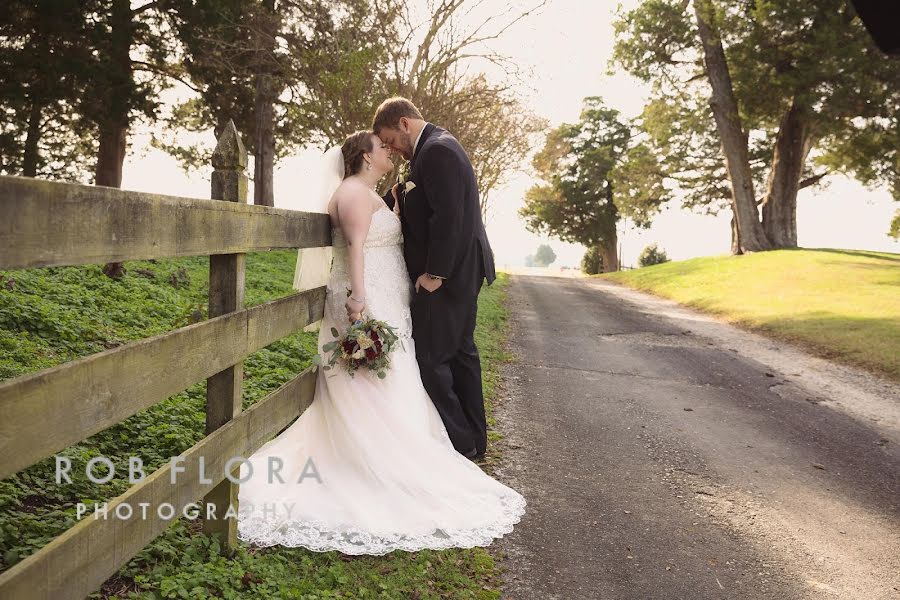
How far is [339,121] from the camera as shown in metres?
13.5

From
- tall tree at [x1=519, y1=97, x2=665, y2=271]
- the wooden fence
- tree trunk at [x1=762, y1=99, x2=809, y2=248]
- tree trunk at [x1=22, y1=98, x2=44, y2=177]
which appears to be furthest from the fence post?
tall tree at [x1=519, y1=97, x2=665, y2=271]

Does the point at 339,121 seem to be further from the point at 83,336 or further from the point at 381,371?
the point at 381,371

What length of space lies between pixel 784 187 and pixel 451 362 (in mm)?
26130

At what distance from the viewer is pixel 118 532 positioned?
212cm

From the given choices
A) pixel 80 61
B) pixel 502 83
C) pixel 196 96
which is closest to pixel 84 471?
pixel 80 61

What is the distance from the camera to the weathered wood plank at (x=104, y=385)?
1.64m

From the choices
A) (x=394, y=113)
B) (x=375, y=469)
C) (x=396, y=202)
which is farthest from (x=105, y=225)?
(x=394, y=113)

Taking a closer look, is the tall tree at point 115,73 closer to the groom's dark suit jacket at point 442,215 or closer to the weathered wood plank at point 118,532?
the groom's dark suit jacket at point 442,215

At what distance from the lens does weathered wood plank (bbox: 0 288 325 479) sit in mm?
1639

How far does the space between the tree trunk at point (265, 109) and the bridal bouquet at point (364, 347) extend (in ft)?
39.7

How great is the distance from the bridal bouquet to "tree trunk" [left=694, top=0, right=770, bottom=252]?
23521mm

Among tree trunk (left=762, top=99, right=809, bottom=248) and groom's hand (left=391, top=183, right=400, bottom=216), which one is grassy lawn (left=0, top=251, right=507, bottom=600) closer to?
groom's hand (left=391, top=183, right=400, bottom=216)

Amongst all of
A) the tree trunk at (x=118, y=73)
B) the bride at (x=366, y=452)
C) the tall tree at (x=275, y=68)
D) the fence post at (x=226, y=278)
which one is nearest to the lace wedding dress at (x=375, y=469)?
the bride at (x=366, y=452)

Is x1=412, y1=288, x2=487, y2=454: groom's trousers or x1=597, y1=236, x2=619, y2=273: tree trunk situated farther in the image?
x1=597, y1=236, x2=619, y2=273: tree trunk
